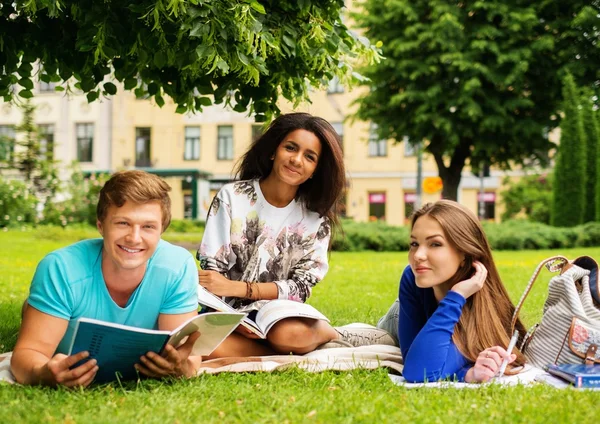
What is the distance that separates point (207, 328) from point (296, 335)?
0.99 m

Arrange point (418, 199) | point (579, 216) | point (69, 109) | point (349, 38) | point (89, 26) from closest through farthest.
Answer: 1. point (89, 26)
2. point (349, 38)
3. point (579, 216)
4. point (418, 199)
5. point (69, 109)

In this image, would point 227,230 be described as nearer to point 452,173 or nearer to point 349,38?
point 349,38

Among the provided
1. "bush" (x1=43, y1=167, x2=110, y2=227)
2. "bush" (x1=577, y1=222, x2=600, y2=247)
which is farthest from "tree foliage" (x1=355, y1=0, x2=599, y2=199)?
"bush" (x1=43, y1=167, x2=110, y2=227)

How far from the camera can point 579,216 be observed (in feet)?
66.2

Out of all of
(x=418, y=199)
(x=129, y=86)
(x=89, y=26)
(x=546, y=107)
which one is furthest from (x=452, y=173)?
(x=89, y=26)

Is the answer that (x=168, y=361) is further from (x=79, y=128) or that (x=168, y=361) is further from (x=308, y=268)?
(x=79, y=128)

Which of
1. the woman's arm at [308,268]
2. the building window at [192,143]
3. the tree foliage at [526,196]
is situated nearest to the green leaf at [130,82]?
the woman's arm at [308,268]

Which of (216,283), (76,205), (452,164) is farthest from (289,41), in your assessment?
(76,205)

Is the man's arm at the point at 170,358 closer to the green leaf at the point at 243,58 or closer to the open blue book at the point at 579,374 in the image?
the green leaf at the point at 243,58

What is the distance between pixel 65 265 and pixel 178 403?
0.80 meters

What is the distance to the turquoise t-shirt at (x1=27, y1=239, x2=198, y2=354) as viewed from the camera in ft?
10.2

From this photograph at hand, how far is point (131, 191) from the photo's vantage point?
10.4 feet

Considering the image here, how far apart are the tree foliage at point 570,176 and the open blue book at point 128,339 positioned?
18027mm

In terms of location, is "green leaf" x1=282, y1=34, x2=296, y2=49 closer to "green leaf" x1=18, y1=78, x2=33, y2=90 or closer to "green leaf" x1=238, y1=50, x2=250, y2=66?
"green leaf" x1=238, y1=50, x2=250, y2=66
